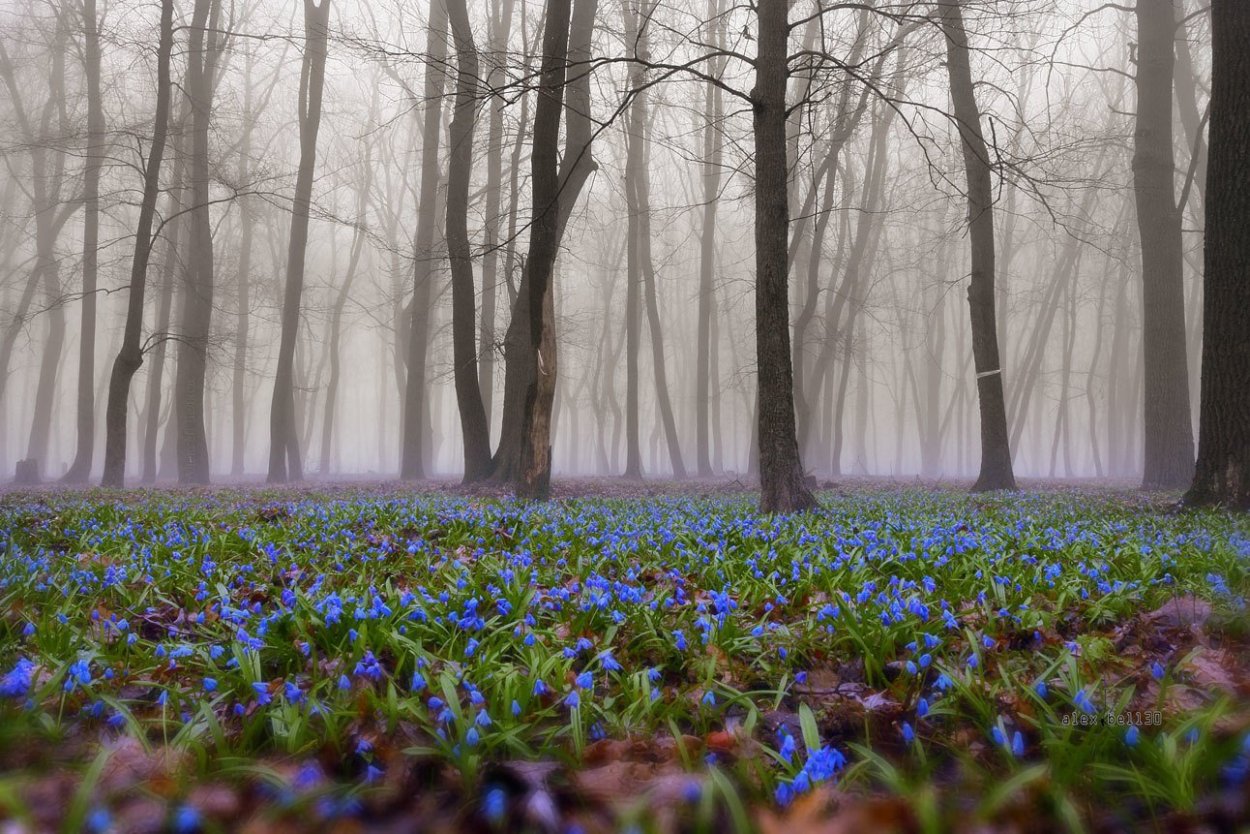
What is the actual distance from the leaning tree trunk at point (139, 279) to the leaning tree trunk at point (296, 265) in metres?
4.14

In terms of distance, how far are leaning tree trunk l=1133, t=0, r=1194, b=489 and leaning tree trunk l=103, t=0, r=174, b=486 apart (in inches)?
754

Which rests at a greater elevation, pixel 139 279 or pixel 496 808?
pixel 139 279

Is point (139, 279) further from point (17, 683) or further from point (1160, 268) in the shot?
point (1160, 268)

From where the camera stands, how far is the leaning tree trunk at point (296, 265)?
62.5 feet

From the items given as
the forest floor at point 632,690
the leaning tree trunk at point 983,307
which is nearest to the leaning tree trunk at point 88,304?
the forest floor at point 632,690

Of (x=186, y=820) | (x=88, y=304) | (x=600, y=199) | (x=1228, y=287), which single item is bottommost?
(x=186, y=820)

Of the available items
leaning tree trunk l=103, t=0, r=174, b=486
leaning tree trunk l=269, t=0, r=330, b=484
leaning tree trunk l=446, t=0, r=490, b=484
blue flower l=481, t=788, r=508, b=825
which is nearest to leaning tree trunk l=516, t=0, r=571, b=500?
leaning tree trunk l=446, t=0, r=490, b=484

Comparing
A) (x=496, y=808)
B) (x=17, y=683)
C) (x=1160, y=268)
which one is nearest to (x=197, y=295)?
(x=17, y=683)

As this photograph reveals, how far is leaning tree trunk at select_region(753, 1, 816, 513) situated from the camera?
26.5 ft

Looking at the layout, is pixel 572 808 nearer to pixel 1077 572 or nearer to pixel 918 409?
pixel 1077 572

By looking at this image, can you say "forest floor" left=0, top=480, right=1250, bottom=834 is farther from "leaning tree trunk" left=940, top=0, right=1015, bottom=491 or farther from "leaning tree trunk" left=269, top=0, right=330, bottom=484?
"leaning tree trunk" left=269, top=0, right=330, bottom=484

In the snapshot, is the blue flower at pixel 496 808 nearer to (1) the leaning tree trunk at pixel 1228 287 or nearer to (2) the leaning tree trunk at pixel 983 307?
(1) the leaning tree trunk at pixel 1228 287

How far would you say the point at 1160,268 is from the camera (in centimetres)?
1404

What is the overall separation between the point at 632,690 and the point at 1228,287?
27.3 feet
